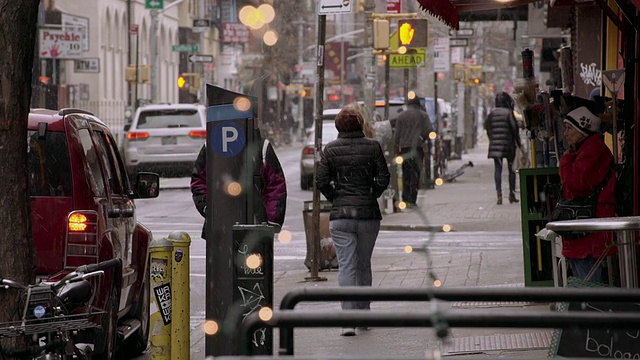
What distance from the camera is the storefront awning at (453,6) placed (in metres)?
10.4

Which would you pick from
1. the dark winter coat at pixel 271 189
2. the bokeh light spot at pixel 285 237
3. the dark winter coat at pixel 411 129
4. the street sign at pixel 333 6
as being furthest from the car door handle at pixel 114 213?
the dark winter coat at pixel 411 129

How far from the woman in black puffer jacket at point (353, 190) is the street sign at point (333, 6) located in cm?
384

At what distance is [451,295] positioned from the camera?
3.94 metres

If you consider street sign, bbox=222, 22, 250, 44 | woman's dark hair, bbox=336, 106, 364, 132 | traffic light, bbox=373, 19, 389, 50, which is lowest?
woman's dark hair, bbox=336, 106, 364, 132

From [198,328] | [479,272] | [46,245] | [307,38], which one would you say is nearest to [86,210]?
[46,245]

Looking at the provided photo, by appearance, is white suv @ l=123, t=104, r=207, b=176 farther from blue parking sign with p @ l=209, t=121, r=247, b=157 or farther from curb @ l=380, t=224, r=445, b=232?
blue parking sign with p @ l=209, t=121, r=247, b=157

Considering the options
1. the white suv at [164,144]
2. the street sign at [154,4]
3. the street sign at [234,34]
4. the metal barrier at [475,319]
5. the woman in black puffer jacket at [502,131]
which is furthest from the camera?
the street sign at [234,34]

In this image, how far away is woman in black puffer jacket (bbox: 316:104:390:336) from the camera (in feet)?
32.9

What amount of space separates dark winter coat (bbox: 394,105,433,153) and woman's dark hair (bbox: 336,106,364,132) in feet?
41.5

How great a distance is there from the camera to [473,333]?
9961 millimetres

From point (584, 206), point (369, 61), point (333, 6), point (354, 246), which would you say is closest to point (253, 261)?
point (584, 206)

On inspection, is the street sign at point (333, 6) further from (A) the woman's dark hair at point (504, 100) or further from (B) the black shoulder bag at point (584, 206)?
(A) the woman's dark hair at point (504, 100)

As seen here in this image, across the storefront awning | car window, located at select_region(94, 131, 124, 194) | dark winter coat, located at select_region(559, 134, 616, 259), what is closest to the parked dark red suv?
car window, located at select_region(94, 131, 124, 194)

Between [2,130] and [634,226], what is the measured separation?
11.0ft
